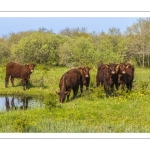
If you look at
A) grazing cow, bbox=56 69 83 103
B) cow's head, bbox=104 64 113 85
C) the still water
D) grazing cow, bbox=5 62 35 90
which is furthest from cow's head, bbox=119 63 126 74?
grazing cow, bbox=5 62 35 90

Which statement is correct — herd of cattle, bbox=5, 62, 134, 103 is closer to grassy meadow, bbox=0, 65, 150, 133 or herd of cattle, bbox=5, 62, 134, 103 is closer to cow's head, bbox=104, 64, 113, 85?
cow's head, bbox=104, 64, 113, 85

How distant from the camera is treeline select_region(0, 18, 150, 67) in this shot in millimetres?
30828

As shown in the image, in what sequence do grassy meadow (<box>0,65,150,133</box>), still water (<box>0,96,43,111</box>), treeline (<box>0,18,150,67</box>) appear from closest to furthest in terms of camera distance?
1. grassy meadow (<box>0,65,150,133</box>)
2. still water (<box>0,96,43,111</box>)
3. treeline (<box>0,18,150,67</box>)

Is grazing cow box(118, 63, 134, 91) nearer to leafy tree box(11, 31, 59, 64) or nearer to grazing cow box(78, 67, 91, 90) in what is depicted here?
grazing cow box(78, 67, 91, 90)

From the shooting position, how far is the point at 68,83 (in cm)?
1625

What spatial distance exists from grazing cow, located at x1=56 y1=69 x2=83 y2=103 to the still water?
1.06 meters

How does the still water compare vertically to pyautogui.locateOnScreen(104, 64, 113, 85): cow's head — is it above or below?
below

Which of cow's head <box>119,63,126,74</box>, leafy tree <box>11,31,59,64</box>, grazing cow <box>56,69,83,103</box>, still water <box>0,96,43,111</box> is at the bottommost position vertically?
still water <box>0,96,43,111</box>

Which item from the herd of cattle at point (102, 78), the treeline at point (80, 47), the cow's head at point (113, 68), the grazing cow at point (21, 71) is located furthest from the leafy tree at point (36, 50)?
the cow's head at point (113, 68)

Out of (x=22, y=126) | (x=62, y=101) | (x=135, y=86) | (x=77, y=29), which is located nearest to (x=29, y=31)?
(x=77, y=29)

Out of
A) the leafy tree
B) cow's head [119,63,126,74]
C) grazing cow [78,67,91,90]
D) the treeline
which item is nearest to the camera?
cow's head [119,63,126,74]

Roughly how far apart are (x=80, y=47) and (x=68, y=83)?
1713cm

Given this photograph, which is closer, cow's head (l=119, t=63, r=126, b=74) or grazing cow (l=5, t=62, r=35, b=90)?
cow's head (l=119, t=63, r=126, b=74)

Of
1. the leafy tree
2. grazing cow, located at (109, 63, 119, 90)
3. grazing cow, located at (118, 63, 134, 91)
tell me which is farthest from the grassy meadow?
the leafy tree
